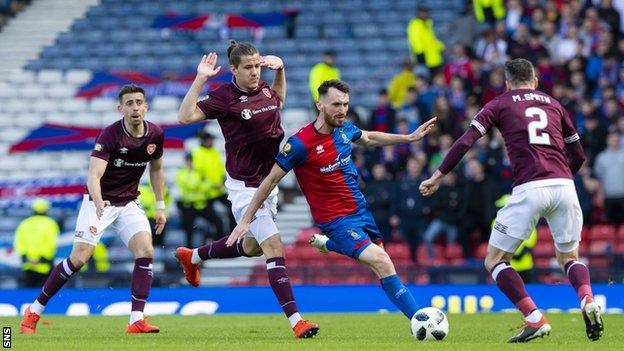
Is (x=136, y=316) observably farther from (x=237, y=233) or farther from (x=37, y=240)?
(x=37, y=240)

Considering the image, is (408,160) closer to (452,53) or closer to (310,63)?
(452,53)

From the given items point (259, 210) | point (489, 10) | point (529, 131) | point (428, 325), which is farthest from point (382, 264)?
point (489, 10)

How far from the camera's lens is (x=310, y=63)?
1104 inches

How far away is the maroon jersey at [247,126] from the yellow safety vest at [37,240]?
25.4 feet

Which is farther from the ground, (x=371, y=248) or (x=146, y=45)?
(x=371, y=248)

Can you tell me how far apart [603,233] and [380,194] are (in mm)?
3485

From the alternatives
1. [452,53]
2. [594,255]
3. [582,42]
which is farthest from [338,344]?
[452,53]

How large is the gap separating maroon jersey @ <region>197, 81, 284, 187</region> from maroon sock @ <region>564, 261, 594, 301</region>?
3.03 meters

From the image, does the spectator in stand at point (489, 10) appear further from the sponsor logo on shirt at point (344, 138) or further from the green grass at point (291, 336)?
the sponsor logo on shirt at point (344, 138)


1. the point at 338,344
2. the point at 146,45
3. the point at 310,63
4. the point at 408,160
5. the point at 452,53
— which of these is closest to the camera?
the point at 338,344

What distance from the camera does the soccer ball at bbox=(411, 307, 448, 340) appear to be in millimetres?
11273

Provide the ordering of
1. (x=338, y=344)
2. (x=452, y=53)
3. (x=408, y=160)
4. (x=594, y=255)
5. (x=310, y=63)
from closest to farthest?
(x=338, y=344) → (x=594, y=255) → (x=408, y=160) → (x=452, y=53) → (x=310, y=63)

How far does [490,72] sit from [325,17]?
791 cm

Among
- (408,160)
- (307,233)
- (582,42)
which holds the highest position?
(582,42)
